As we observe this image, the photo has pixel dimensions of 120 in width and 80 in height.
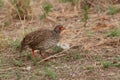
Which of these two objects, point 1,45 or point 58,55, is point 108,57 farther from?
point 1,45

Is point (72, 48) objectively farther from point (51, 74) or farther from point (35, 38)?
point (51, 74)

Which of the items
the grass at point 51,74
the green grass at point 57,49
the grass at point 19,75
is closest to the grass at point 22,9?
the green grass at point 57,49

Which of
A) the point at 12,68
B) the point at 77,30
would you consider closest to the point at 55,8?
the point at 77,30

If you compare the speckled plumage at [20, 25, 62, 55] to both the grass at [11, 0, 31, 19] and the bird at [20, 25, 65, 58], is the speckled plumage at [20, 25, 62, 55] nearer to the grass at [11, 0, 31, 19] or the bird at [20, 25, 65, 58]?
the bird at [20, 25, 65, 58]

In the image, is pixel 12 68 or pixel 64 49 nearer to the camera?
Result: pixel 12 68

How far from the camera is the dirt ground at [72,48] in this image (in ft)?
25.1

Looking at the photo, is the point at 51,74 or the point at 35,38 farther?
the point at 35,38

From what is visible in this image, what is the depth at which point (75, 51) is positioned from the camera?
850cm

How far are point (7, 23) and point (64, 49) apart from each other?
2.14 m

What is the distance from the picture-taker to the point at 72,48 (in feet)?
28.5

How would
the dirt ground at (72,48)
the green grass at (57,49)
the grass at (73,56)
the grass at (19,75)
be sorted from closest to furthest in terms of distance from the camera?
the grass at (19,75) → the dirt ground at (72,48) → the grass at (73,56) → the green grass at (57,49)

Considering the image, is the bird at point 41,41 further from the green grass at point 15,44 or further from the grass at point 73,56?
the green grass at point 15,44

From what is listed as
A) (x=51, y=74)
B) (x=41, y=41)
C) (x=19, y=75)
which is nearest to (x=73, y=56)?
(x=41, y=41)

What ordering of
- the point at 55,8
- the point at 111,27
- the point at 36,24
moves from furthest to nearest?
1. the point at 55,8
2. the point at 36,24
3. the point at 111,27
